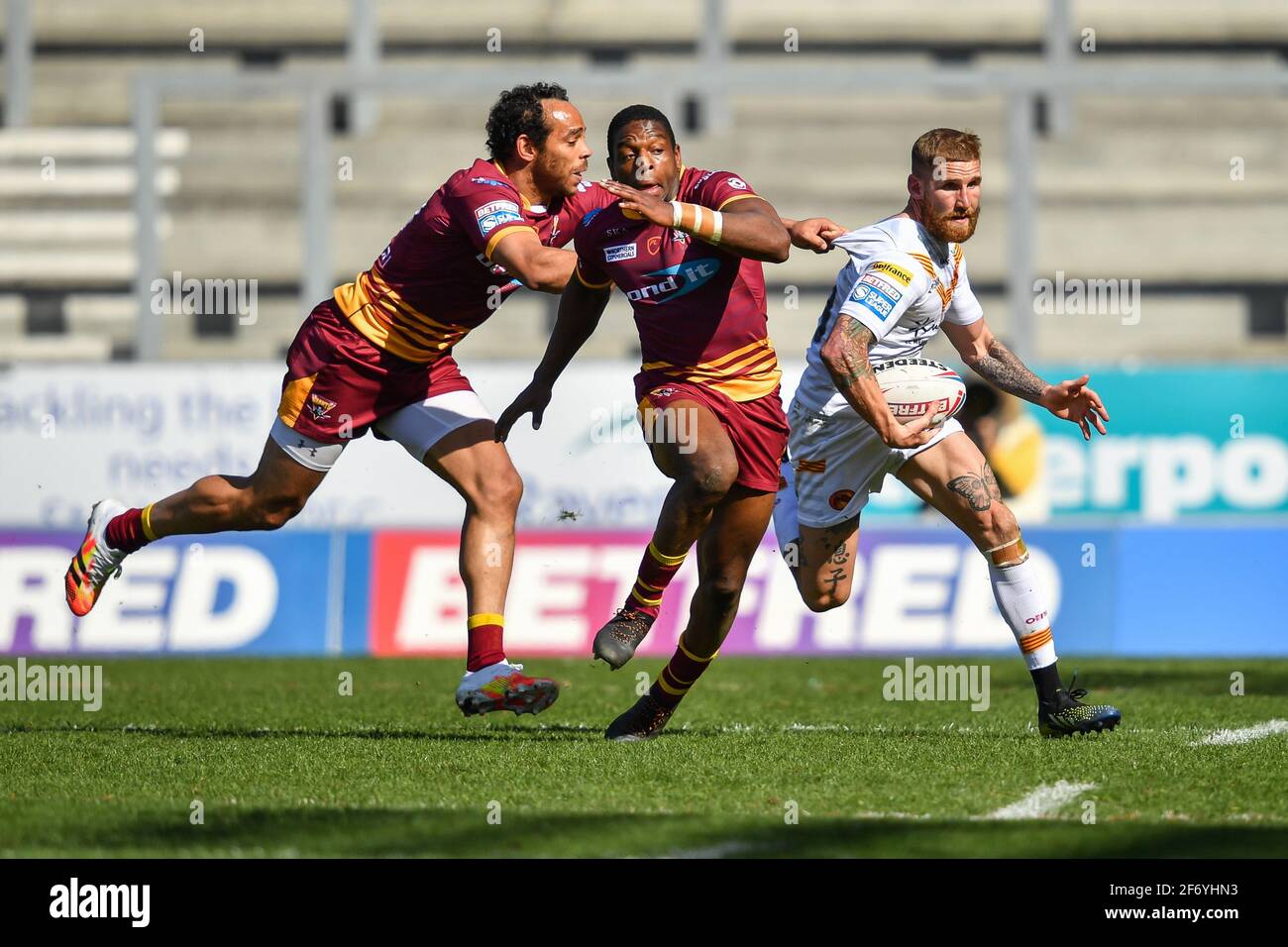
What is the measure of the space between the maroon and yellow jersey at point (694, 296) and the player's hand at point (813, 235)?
20cm

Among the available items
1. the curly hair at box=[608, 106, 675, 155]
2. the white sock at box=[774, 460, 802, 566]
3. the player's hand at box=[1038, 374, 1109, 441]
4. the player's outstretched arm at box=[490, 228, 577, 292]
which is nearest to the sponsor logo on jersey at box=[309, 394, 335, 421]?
the player's outstretched arm at box=[490, 228, 577, 292]

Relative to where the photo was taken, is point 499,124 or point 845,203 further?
point 845,203

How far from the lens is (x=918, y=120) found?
19422 mm

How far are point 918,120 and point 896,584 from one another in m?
8.79

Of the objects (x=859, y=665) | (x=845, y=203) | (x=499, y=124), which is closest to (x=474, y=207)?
(x=499, y=124)

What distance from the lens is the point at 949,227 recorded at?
6.79 meters

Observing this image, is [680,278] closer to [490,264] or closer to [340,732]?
[490,264]

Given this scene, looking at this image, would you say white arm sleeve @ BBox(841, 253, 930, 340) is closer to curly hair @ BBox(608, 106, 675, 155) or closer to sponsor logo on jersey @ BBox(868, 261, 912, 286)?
sponsor logo on jersey @ BBox(868, 261, 912, 286)

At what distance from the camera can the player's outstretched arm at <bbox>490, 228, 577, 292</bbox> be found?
6828 mm

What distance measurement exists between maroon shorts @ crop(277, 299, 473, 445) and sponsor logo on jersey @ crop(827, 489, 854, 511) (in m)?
1.72

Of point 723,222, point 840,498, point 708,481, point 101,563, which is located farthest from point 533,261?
point 101,563

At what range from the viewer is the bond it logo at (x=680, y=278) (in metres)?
6.64

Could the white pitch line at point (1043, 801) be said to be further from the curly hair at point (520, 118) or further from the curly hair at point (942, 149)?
the curly hair at point (520, 118)

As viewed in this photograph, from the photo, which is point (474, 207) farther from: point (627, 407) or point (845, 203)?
point (845, 203)
